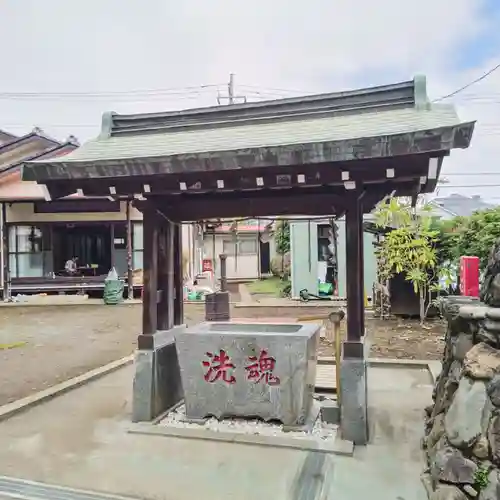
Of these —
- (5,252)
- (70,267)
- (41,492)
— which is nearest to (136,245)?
(70,267)

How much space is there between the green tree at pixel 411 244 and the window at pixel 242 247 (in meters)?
17.4

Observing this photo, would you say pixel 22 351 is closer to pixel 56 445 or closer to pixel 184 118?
pixel 56 445

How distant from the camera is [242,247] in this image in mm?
29469

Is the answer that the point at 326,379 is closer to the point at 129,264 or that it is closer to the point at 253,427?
the point at 253,427

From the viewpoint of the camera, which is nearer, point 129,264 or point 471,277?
point 471,277

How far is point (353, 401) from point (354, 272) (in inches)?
48.8

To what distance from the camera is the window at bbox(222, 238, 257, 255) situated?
29.2 m

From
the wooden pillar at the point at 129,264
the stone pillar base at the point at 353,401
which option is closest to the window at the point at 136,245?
the wooden pillar at the point at 129,264

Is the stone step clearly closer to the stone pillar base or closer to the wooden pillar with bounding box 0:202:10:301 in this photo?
the stone pillar base

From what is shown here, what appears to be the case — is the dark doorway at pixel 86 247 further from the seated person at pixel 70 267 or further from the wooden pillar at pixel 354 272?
the wooden pillar at pixel 354 272

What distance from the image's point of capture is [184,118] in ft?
19.8

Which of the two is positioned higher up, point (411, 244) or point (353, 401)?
point (411, 244)

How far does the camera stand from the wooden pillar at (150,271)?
540 centimetres

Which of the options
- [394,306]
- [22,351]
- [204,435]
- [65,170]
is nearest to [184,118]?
[65,170]
